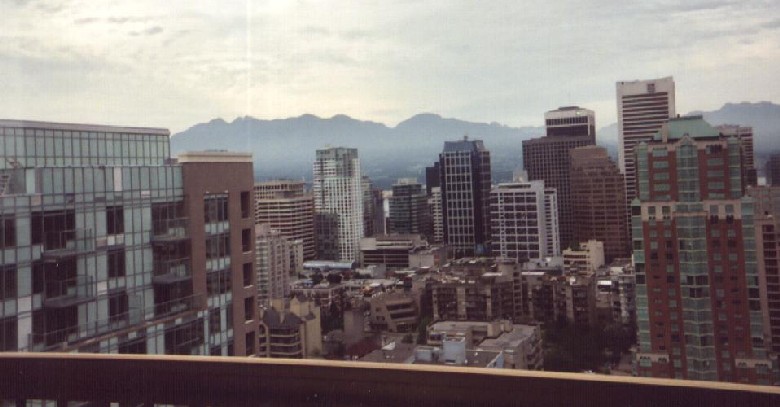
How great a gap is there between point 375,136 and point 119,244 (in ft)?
11.3

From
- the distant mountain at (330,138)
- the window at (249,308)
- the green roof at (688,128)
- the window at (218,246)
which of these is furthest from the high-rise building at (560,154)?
the window at (218,246)

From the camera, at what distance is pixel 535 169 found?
16.8m

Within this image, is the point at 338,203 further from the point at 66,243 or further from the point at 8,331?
the point at 8,331

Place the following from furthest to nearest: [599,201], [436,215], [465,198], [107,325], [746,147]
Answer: [436,215] → [465,198] → [599,201] → [746,147] → [107,325]

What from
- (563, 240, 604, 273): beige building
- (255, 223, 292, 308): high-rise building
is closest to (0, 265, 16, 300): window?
(255, 223, 292, 308): high-rise building

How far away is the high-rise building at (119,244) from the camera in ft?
13.2

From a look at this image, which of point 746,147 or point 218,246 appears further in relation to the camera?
point 746,147

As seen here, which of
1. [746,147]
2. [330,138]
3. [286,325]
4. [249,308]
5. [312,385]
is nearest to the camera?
[312,385]

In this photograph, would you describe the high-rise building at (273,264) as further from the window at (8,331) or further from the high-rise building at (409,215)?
the high-rise building at (409,215)

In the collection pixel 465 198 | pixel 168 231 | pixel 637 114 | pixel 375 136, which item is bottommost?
pixel 168 231

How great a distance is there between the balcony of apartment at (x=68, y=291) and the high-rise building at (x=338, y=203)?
6.79 meters

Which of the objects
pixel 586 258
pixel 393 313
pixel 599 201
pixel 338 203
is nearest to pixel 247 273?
pixel 393 313

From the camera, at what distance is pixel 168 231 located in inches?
209

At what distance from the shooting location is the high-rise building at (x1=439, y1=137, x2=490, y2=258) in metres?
16.1
